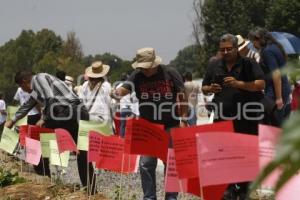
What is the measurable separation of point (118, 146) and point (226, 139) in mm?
2477

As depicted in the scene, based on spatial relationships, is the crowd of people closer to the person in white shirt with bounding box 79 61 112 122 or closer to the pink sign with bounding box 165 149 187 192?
the pink sign with bounding box 165 149 187 192

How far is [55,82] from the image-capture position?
6.78 meters

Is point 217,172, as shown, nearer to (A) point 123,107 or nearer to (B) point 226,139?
(B) point 226,139

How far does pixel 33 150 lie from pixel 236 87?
309 centimetres

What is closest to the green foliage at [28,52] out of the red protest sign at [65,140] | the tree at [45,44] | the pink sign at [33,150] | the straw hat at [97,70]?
the tree at [45,44]

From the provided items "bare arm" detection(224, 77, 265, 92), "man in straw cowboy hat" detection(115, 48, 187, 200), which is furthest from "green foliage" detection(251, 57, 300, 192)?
"man in straw cowboy hat" detection(115, 48, 187, 200)

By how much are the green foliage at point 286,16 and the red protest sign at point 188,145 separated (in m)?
43.1

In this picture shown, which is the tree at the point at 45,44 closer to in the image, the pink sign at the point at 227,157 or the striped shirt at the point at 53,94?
the striped shirt at the point at 53,94

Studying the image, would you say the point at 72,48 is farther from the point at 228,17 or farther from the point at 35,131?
the point at 35,131

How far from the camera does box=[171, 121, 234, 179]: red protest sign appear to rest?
3.40 meters

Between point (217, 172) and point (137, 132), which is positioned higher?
point (137, 132)

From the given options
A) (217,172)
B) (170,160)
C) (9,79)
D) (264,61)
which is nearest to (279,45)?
(264,61)

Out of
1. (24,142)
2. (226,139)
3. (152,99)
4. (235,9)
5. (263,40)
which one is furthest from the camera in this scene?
(235,9)

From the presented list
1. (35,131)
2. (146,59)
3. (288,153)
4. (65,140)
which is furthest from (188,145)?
(35,131)
